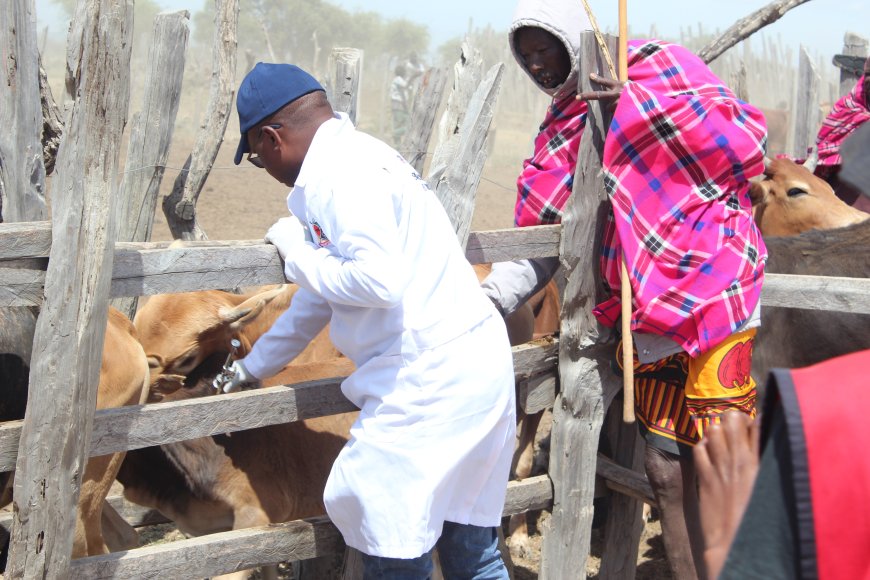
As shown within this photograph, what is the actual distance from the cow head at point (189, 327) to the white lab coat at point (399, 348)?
1547 mm

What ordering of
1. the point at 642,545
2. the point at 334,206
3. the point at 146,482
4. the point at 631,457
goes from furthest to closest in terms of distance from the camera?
the point at 642,545, the point at 631,457, the point at 146,482, the point at 334,206

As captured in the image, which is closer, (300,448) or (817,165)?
(300,448)

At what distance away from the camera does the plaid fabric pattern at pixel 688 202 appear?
11.4ft

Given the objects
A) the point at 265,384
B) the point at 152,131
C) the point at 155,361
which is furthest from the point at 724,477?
the point at 152,131

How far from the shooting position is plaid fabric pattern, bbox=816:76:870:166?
6633 millimetres

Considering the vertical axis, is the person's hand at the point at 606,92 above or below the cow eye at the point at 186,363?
above

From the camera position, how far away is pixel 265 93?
2971 mm

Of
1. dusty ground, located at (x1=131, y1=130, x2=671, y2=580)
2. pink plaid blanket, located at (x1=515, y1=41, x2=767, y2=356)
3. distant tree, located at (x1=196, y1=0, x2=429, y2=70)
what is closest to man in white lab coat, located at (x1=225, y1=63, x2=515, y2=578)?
pink plaid blanket, located at (x1=515, y1=41, x2=767, y2=356)

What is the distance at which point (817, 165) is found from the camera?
23.3ft

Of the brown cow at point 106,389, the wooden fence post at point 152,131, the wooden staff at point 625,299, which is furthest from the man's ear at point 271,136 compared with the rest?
the wooden fence post at point 152,131

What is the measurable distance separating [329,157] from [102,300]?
32.0 inches

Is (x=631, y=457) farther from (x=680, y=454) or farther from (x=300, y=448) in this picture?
(x=300, y=448)

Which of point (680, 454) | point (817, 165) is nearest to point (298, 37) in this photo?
point (817, 165)

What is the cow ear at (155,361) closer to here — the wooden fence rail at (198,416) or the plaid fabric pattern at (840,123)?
the wooden fence rail at (198,416)
